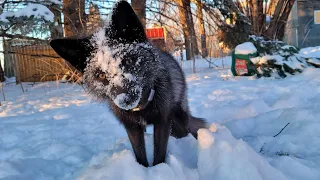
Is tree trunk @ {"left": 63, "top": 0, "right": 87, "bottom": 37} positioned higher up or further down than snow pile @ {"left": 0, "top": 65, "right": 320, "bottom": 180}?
higher up

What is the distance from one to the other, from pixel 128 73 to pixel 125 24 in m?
0.37

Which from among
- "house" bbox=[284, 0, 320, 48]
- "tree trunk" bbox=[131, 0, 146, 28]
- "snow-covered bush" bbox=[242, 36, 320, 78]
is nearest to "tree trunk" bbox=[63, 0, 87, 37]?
"tree trunk" bbox=[131, 0, 146, 28]

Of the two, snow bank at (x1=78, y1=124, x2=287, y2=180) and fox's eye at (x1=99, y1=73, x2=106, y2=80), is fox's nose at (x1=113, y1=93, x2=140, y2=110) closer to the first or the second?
fox's eye at (x1=99, y1=73, x2=106, y2=80)

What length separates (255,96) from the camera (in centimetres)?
471

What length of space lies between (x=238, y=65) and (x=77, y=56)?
6095 millimetres

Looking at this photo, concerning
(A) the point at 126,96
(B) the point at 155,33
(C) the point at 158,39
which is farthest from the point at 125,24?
(B) the point at 155,33

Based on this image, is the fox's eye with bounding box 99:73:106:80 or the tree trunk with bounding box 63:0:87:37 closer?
the fox's eye with bounding box 99:73:106:80

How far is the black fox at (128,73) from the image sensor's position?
71.1 inches

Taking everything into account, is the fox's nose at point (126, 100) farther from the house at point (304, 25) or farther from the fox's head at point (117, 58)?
the house at point (304, 25)

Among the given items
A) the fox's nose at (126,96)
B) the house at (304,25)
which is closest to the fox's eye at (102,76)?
the fox's nose at (126,96)

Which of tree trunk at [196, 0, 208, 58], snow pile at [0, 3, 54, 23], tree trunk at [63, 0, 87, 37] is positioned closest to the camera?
snow pile at [0, 3, 54, 23]

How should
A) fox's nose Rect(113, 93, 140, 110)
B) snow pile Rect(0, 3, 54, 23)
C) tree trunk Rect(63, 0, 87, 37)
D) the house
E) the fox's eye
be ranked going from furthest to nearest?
the house < tree trunk Rect(63, 0, 87, 37) < snow pile Rect(0, 3, 54, 23) < the fox's eye < fox's nose Rect(113, 93, 140, 110)

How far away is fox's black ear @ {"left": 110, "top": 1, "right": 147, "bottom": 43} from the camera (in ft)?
6.30

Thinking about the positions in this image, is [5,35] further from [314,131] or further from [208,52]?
[208,52]
